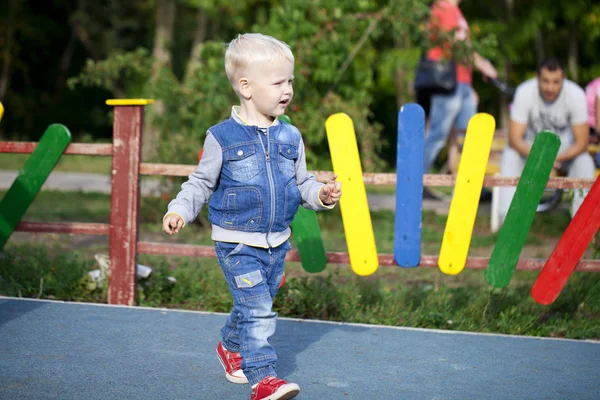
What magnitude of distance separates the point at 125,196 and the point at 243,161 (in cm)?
205

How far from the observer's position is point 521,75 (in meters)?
19.4

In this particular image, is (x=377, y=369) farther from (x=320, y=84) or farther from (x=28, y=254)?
(x=320, y=84)

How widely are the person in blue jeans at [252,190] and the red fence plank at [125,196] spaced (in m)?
1.88

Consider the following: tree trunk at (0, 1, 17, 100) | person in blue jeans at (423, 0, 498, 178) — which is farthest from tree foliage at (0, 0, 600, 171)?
person in blue jeans at (423, 0, 498, 178)

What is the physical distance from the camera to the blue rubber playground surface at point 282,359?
4.20 meters

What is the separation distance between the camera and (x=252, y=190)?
4.01 metres

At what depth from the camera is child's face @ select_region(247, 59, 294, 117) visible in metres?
3.97

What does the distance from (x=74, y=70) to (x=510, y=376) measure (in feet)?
76.1

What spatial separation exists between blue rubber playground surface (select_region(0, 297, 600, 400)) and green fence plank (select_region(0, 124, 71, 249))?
52cm

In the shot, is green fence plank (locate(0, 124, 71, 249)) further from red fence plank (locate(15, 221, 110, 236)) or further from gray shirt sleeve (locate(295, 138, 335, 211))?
gray shirt sleeve (locate(295, 138, 335, 211))

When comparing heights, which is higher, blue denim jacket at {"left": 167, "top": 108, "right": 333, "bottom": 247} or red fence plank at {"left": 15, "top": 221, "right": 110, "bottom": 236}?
blue denim jacket at {"left": 167, "top": 108, "right": 333, "bottom": 247}

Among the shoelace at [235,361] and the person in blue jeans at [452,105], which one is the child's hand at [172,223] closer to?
the shoelace at [235,361]

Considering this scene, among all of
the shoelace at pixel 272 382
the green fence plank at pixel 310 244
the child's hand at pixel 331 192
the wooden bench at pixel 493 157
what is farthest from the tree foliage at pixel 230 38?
the shoelace at pixel 272 382

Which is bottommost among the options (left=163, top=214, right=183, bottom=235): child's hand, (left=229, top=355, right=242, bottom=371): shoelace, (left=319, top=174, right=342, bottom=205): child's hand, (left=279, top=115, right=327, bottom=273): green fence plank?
(left=229, top=355, right=242, bottom=371): shoelace
